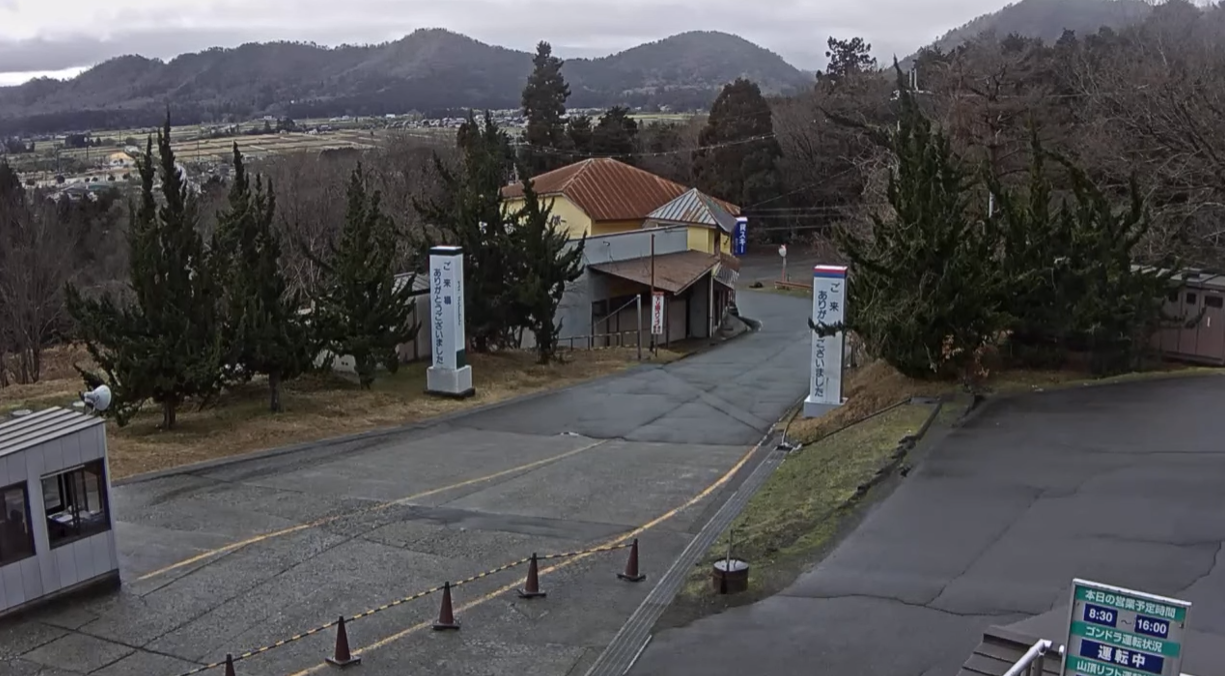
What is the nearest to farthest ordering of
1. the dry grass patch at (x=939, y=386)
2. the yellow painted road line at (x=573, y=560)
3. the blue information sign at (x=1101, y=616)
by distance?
1. the blue information sign at (x=1101, y=616)
2. the yellow painted road line at (x=573, y=560)
3. the dry grass patch at (x=939, y=386)

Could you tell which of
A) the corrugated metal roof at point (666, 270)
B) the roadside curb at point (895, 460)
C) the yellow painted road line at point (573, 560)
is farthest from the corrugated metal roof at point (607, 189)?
the roadside curb at point (895, 460)

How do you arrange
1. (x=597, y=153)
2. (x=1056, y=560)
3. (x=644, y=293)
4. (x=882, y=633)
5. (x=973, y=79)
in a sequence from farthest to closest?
(x=597, y=153)
(x=644, y=293)
(x=973, y=79)
(x=1056, y=560)
(x=882, y=633)

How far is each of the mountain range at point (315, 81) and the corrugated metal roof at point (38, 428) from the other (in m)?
108

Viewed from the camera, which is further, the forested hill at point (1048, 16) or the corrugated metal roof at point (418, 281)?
the forested hill at point (1048, 16)

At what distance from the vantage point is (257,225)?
869 inches

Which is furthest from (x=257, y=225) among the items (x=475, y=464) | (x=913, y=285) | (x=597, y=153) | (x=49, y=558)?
(x=597, y=153)

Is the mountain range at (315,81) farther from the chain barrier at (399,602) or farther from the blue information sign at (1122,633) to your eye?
the blue information sign at (1122,633)

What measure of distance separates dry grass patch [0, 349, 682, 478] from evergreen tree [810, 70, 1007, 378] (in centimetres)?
920

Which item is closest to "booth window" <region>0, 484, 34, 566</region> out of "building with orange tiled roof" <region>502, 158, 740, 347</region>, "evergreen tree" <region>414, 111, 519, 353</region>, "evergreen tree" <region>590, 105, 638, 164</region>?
"evergreen tree" <region>414, 111, 519, 353</region>

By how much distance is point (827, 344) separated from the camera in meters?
20.2

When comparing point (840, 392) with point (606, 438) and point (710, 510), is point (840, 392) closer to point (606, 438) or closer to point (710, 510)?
point (606, 438)

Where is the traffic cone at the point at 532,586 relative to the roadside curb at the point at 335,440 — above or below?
above

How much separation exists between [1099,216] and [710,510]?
33.3ft

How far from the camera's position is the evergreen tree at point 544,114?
71.5 m
